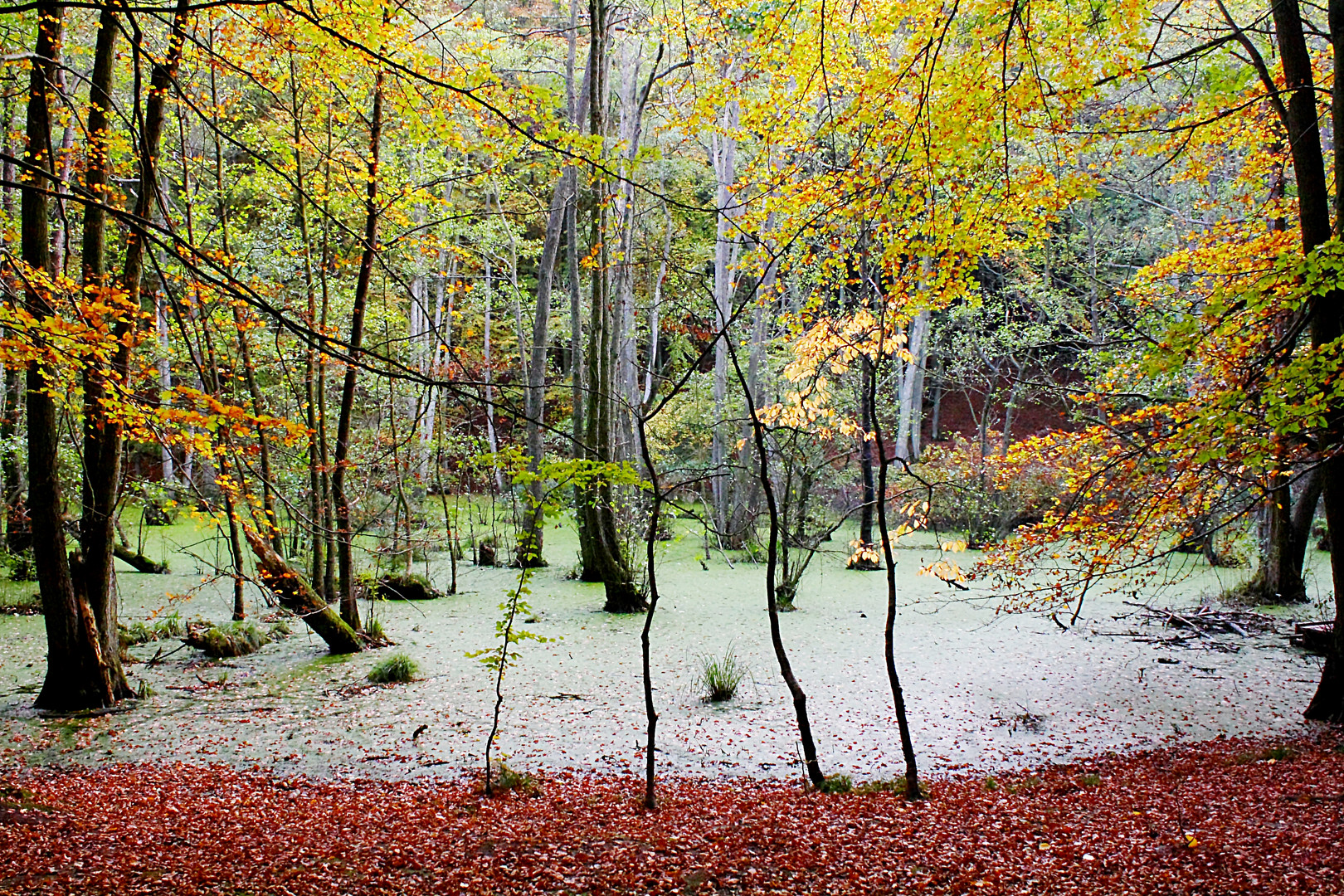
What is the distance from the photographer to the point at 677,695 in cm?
518

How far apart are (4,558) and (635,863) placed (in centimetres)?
900

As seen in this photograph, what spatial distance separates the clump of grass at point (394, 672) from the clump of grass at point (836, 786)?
3.10 m

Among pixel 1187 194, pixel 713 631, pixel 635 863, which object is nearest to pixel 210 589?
pixel 713 631

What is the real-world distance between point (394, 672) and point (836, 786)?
3.28 m

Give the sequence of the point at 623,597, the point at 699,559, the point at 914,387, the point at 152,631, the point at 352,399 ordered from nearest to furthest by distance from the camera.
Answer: the point at 699,559 < the point at 352,399 < the point at 152,631 < the point at 623,597 < the point at 914,387

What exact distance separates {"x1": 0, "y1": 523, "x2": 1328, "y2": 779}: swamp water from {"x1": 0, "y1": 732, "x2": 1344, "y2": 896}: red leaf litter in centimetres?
47

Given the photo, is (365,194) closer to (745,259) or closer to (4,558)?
(745,259)

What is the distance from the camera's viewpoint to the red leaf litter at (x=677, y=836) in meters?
2.38

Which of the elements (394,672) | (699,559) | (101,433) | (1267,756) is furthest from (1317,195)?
(101,433)

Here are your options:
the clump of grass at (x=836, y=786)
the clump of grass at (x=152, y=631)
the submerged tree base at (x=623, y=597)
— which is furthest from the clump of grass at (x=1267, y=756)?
the clump of grass at (x=152, y=631)

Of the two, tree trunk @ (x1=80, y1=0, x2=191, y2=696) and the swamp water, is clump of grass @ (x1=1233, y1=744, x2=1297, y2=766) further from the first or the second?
tree trunk @ (x1=80, y1=0, x2=191, y2=696)

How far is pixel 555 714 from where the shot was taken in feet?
15.6

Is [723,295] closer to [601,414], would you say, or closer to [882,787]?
[601,414]

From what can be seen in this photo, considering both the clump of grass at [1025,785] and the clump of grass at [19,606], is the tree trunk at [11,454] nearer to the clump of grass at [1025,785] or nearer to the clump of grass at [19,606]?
the clump of grass at [19,606]
